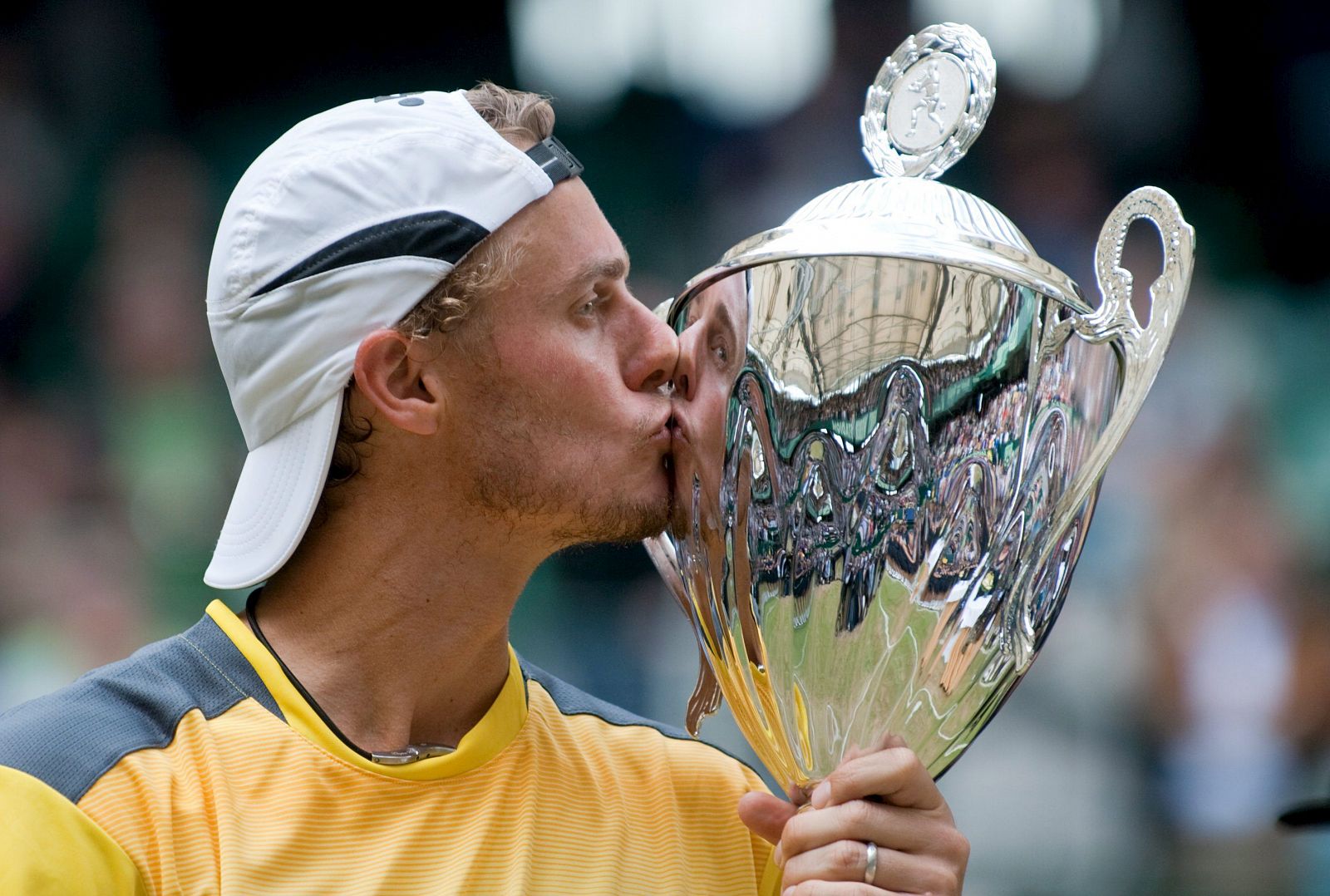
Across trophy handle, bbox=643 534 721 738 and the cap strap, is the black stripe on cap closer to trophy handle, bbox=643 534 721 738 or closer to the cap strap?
the cap strap

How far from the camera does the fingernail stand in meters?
1.71

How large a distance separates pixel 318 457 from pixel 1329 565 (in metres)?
3.23

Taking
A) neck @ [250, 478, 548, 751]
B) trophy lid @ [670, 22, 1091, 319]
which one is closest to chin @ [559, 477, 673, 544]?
neck @ [250, 478, 548, 751]

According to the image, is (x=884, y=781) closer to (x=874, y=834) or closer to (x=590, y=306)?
(x=874, y=834)

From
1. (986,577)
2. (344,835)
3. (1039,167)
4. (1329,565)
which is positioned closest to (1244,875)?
(1329,565)

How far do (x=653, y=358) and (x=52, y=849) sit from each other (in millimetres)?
908

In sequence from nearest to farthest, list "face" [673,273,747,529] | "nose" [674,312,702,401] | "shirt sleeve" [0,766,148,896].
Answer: "shirt sleeve" [0,766,148,896], "face" [673,273,747,529], "nose" [674,312,702,401]

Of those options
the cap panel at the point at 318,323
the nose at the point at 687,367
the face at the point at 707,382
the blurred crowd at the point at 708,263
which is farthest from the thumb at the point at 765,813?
the blurred crowd at the point at 708,263

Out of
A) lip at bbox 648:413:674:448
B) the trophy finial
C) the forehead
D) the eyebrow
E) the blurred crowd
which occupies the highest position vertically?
the trophy finial

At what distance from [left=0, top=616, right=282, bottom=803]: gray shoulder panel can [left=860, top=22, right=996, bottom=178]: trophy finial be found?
1.03 meters

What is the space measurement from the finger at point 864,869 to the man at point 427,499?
0.27 meters

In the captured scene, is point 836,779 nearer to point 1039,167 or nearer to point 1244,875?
point 1244,875

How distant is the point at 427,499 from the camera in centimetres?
205

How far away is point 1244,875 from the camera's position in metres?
3.99
